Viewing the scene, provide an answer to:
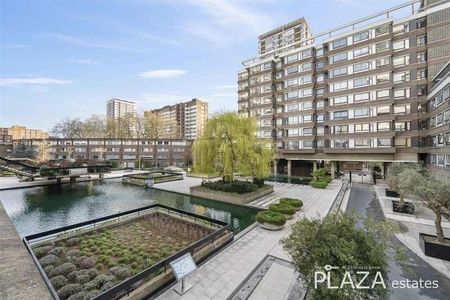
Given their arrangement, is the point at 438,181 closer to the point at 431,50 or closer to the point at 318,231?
the point at 318,231

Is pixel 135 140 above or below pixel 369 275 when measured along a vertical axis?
above

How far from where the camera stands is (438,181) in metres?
9.38

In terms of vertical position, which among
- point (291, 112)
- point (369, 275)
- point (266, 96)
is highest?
point (266, 96)

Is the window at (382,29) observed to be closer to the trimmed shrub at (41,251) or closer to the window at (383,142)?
the window at (383,142)

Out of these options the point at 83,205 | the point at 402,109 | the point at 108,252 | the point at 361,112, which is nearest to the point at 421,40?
the point at 402,109

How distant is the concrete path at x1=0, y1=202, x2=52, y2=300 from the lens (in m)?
6.39

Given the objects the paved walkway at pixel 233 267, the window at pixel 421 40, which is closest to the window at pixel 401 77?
Answer: the window at pixel 421 40

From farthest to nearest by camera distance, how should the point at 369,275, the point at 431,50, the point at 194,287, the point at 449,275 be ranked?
the point at 431,50, the point at 449,275, the point at 194,287, the point at 369,275

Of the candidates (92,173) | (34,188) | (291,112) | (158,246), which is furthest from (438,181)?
(92,173)

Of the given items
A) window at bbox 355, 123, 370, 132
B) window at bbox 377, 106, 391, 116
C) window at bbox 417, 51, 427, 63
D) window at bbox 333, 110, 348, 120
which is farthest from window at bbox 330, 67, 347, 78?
window at bbox 355, 123, 370, 132

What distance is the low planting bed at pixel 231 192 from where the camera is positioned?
1872cm

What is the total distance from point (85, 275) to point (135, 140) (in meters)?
53.7

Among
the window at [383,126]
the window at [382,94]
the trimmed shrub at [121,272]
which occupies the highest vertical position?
the window at [382,94]

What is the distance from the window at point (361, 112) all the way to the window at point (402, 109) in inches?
118
